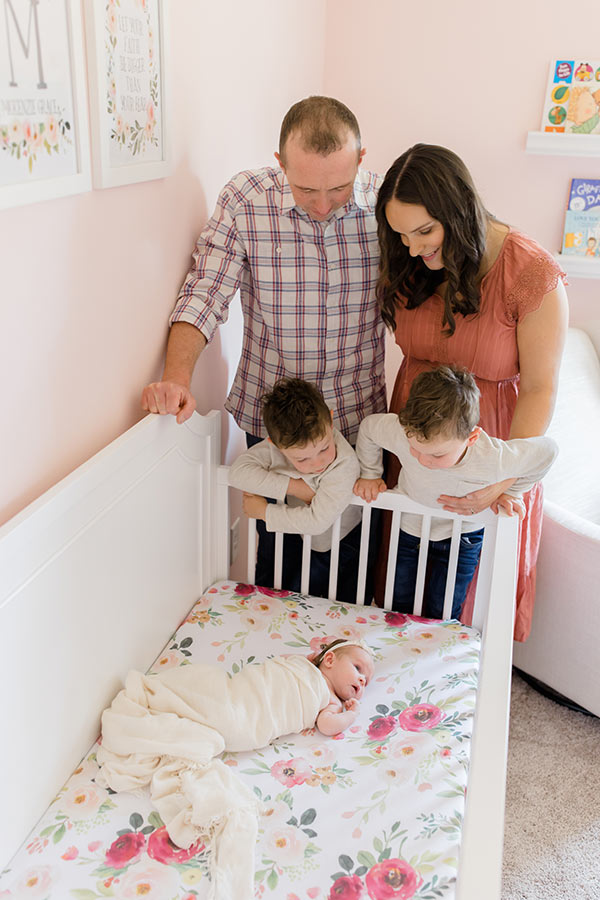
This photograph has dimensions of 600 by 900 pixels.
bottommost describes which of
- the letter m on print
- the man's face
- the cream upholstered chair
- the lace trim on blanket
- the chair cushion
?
the cream upholstered chair

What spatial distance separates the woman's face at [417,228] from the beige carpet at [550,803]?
1.28 metres

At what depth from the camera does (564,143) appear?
2541mm

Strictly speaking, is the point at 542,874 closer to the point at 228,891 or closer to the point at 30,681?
the point at 228,891

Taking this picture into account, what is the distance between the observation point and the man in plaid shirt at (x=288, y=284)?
1577mm

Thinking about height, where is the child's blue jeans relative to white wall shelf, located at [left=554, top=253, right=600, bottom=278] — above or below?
below

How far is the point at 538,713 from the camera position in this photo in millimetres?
2143

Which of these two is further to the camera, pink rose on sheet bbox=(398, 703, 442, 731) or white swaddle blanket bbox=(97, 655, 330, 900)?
pink rose on sheet bbox=(398, 703, 442, 731)

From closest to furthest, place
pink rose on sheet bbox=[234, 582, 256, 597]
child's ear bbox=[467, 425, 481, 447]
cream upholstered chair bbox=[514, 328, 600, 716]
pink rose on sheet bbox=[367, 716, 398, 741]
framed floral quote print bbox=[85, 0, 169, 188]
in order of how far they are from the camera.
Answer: framed floral quote print bbox=[85, 0, 169, 188], pink rose on sheet bbox=[367, 716, 398, 741], child's ear bbox=[467, 425, 481, 447], pink rose on sheet bbox=[234, 582, 256, 597], cream upholstered chair bbox=[514, 328, 600, 716]

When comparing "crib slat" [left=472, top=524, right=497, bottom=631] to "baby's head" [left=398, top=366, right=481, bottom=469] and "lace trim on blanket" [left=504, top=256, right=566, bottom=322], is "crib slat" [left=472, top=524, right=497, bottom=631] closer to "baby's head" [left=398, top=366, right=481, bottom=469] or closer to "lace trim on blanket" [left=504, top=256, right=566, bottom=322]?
"baby's head" [left=398, top=366, right=481, bottom=469]

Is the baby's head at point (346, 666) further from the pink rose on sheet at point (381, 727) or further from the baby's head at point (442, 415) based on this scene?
the baby's head at point (442, 415)

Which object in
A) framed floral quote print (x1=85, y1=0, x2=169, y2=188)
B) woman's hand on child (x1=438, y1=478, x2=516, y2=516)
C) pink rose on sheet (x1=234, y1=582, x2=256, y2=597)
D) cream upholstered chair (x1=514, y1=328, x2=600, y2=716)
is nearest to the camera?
framed floral quote print (x1=85, y1=0, x2=169, y2=188)

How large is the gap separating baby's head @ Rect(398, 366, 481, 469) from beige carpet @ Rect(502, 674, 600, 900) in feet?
3.00

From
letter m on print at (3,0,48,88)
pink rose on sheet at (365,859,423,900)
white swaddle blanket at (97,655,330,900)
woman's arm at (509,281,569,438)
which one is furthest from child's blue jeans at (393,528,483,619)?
letter m on print at (3,0,48,88)

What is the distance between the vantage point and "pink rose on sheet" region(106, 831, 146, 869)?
3.73 feet
